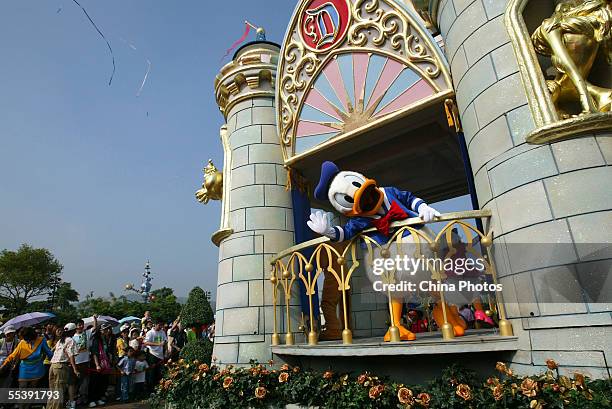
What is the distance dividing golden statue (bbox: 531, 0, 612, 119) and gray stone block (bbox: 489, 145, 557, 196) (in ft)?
1.50

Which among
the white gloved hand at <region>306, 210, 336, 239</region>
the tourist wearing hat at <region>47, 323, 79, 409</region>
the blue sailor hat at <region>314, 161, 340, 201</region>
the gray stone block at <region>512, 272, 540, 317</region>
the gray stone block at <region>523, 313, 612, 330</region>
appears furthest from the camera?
the tourist wearing hat at <region>47, 323, 79, 409</region>

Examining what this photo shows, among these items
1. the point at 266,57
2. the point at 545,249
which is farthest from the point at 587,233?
the point at 266,57

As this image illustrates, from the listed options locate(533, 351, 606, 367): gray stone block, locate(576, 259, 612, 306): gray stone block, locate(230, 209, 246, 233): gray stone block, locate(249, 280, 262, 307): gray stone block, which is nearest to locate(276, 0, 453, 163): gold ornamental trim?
locate(230, 209, 246, 233): gray stone block

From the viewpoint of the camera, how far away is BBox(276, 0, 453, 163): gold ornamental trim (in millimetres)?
4953

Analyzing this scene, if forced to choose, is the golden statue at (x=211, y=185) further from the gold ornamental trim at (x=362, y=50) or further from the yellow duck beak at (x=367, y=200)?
the yellow duck beak at (x=367, y=200)

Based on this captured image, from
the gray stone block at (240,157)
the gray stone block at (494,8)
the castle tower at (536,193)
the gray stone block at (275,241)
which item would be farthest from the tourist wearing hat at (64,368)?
the gray stone block at (494,8)

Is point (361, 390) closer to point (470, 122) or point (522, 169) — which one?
point (522, 169)

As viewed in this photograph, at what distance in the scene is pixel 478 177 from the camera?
3.88m

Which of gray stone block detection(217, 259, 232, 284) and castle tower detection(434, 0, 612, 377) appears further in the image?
gray stone block detection(217, 259, 232, 284)

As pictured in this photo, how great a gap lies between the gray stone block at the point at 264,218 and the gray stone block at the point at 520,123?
3407 millimetres

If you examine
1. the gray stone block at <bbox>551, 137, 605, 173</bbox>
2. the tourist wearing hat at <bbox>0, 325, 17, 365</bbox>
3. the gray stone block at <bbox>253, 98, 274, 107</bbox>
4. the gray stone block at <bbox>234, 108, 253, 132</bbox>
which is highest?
the gray stone block at <bbox>253, 98, 274, 107</bbox>

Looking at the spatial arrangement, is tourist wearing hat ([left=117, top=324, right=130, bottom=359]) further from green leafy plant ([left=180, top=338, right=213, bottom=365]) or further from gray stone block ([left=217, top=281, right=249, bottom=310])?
gray stone block ([left=217, top=281, right=249, bottom=310])

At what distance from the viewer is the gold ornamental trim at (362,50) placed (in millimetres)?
4953

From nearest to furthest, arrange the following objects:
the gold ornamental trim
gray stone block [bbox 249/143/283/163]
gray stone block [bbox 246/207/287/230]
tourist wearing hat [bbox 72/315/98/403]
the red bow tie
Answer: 1. the red bow tie
2. the gold ornamental trim
3. gray stone block [bbox 246/207/287/230]
4. gray stone block [bbox 249/143/283/163]
5. tourist wearing hat [bbox 72/315/98/403]
